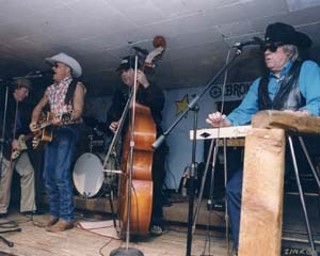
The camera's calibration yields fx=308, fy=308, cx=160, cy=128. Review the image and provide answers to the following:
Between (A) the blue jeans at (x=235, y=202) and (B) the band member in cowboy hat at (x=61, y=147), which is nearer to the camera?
(A) the blue jeans at (x=235, y=202)

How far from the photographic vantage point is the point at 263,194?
3.23 ft

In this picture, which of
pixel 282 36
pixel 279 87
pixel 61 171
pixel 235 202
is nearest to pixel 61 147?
pixel 61 171

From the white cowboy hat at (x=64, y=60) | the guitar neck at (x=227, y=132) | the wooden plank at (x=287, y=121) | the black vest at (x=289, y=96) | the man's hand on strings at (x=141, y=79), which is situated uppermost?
the white cowboy hat at (x=64, y=60)

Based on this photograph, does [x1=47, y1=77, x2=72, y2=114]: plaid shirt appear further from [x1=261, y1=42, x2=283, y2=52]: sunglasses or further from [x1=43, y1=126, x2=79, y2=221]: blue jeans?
[x1=261, y1=42, x2=283, y2=52]: sunglasses

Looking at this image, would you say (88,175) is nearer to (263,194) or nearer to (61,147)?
(61,147)

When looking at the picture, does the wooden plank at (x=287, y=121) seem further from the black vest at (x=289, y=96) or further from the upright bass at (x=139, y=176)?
the upright bass at (x=139, y=176)

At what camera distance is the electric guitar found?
259 cm

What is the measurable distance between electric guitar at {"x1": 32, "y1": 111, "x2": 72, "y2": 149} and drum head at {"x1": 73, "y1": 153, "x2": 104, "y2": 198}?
1.13 meters

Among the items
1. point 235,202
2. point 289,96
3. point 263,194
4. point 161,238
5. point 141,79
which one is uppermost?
point 141,79

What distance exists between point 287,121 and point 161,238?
1.92 metres

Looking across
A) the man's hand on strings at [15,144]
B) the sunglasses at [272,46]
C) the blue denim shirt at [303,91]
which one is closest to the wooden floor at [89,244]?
the man's hand on strings at [15,144]

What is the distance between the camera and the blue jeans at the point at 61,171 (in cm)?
267

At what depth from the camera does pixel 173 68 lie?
369cm

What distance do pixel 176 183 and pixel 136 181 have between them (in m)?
2.47
